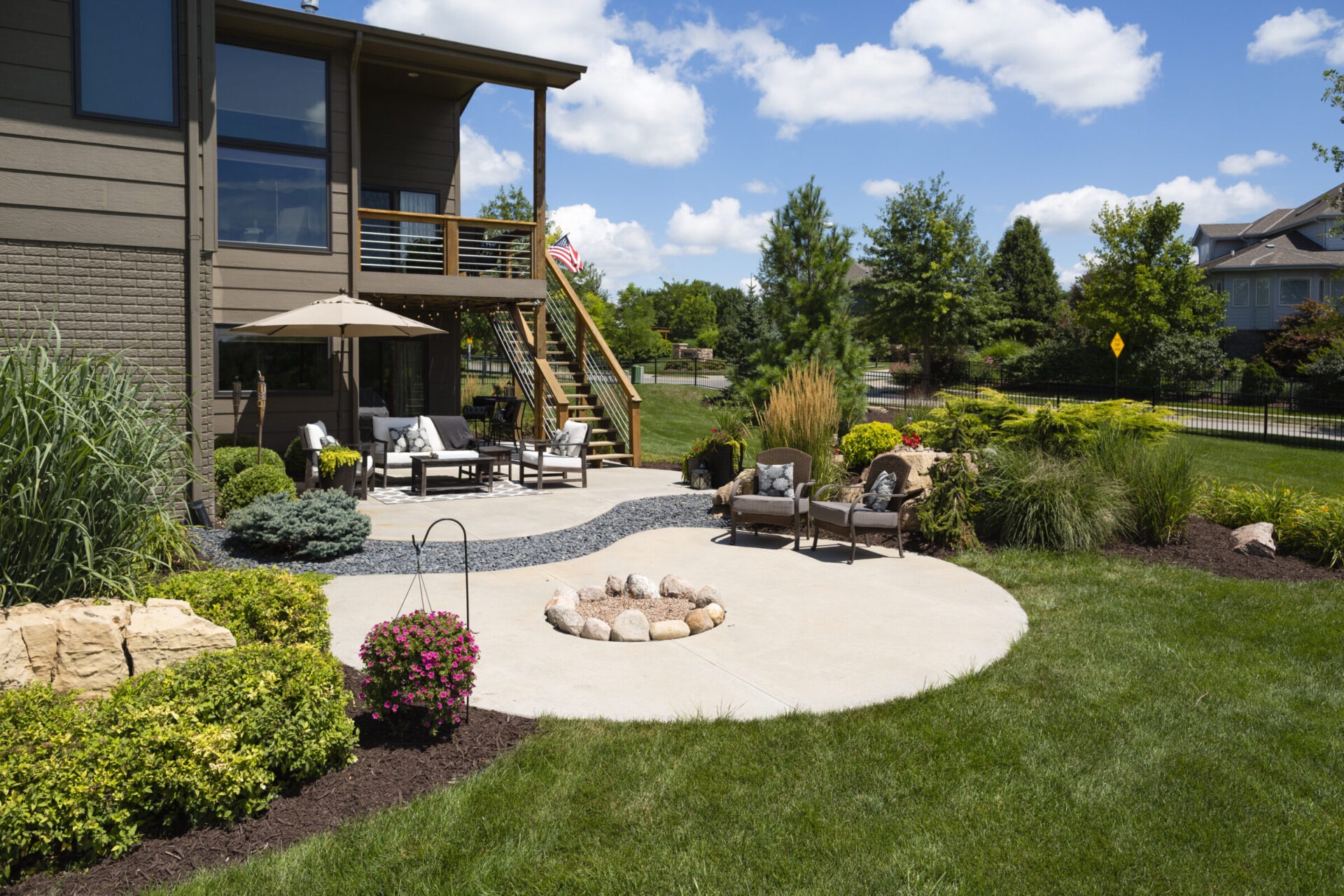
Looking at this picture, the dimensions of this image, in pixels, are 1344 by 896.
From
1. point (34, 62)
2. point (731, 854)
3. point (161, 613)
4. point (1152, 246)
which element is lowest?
point (731, 854)

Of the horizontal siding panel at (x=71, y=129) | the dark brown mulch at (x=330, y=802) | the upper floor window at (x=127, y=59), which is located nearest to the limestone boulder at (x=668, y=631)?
the dark brown mulch at (x=330, y=802)

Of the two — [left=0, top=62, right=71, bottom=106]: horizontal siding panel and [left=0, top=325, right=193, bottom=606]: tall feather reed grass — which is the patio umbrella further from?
[left=0, top=325, right=193, bottom=606]: tall feather reed grass

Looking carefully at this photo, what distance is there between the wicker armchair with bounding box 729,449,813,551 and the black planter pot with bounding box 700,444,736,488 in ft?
8.53

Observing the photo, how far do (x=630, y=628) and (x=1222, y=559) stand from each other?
5.73 meters

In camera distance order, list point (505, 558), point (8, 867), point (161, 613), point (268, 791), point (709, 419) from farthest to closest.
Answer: point (709, 419)
point (505, 558)
point (161, 613)
point (268, 791)
point (8, 867)

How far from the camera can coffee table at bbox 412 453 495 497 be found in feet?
36.7

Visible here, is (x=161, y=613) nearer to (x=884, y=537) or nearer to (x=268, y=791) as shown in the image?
(x=268, y=791)

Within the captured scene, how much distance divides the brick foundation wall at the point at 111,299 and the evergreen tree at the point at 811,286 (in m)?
11.0

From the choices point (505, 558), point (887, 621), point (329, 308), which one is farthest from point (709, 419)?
point (887, 621)

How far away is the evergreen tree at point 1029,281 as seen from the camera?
141 ft

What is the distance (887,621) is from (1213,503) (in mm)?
5561

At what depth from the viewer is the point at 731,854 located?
3193 millimetres

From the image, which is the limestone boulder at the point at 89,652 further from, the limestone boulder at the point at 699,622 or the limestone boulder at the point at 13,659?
the limestone boulder at the point at 699,622

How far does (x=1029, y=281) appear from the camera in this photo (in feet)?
141
